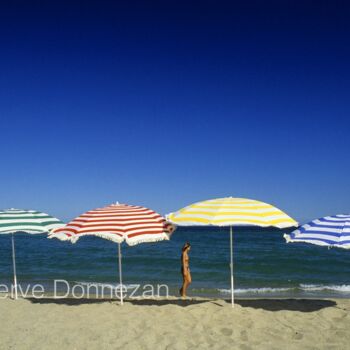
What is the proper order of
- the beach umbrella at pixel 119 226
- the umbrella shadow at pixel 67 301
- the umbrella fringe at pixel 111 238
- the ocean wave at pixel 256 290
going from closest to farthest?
1. the umbrella fringe at pixel 111 238
2. the beach umbrella at pixel 119 226
3. the umbrella shadow at pixel 67 301
4. the ocean wave at pixel 256 290

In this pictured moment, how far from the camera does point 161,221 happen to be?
28.0 ft

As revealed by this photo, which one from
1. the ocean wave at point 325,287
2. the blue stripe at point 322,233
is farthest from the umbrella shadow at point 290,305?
the ocean wave at point 325,287

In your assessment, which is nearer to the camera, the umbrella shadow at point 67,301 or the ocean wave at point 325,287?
the umbrella shadow at point 67,301

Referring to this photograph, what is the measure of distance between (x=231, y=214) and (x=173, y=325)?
7.94 ft

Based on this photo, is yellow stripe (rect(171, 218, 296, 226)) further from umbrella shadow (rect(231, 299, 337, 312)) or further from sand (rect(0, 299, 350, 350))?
umbrella shadow (rect(231, 299, 337, 312))

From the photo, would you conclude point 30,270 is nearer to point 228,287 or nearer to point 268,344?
point 228,287

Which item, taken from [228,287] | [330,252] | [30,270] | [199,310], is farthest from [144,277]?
[330,252]

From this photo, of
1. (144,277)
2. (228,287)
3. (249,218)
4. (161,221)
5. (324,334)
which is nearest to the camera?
(324,334)

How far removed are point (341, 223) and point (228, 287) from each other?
30.4ft

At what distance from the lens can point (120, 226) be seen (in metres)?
7.76

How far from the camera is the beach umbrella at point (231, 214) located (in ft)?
25.0

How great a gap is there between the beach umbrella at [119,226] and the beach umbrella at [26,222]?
0.77m

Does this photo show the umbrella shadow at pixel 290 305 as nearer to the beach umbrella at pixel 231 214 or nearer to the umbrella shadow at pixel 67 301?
the beach umbrella at pixel 231 214

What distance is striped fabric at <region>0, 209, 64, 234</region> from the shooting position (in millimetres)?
8805
